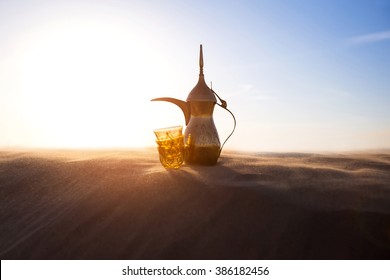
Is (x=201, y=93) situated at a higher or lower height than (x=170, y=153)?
higher

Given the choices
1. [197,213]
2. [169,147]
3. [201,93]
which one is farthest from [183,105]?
[197,213]

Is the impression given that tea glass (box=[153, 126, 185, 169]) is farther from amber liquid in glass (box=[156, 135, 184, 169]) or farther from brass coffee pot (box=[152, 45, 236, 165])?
brass coffee pot (box=[152, 45, 236, 165])

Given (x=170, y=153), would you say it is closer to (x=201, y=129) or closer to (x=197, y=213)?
(x=201, y=129)

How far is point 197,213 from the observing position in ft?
7.07

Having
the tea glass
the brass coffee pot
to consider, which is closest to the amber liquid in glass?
the tea glass

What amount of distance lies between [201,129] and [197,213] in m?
1.04

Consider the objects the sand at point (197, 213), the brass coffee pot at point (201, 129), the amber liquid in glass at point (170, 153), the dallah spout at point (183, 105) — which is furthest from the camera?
the dallah spout at point (183, 105)

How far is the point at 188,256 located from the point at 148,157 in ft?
5.50

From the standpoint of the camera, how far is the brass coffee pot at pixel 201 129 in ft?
9.90

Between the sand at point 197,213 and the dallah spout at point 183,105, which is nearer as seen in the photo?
the sand at point 197,213

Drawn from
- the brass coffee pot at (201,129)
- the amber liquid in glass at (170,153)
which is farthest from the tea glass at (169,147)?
the brass coffee pot at (201,129)

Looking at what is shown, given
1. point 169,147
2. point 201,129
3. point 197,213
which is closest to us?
point 197,213

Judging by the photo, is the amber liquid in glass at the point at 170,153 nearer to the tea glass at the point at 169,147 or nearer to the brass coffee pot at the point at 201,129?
the tea glass at the point at 169,147

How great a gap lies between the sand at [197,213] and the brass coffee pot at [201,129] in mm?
225
